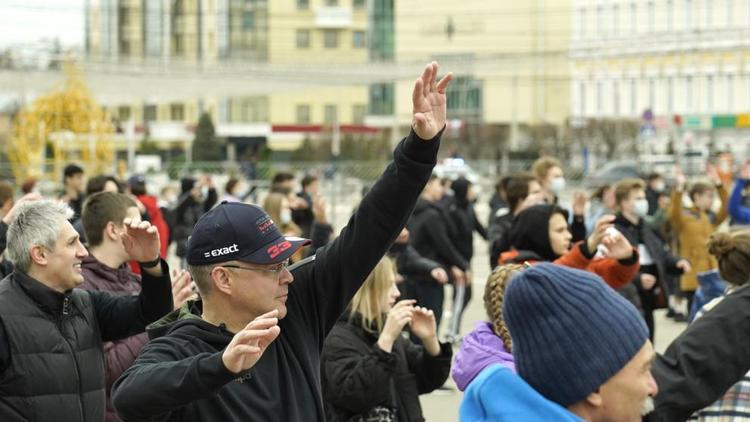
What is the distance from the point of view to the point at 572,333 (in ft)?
8.54

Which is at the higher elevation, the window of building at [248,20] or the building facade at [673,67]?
the window of building at [248,20]

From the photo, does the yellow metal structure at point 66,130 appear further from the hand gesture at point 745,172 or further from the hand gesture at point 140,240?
the hand gesture at point 140,240

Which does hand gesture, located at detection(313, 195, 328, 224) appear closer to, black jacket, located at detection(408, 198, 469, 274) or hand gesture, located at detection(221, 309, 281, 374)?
black jacket, located at detection(408, 198, 469, 274)

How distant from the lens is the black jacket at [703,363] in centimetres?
431

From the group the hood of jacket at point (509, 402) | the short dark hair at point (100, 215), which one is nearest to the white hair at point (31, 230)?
the short dark hair at point (100, 215)

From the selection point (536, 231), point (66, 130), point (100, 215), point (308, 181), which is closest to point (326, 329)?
point (100, 215)

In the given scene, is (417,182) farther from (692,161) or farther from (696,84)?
(696,84)

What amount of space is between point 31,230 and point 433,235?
7.87 meters

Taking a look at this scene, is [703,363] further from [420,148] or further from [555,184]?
[555,184]

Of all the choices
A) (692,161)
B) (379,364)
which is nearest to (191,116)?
(692,161)

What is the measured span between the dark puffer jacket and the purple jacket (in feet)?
6.01

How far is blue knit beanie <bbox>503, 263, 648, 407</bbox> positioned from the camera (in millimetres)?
2602

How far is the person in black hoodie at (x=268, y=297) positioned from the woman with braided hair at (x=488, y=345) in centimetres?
46

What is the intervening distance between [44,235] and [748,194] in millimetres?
12791
